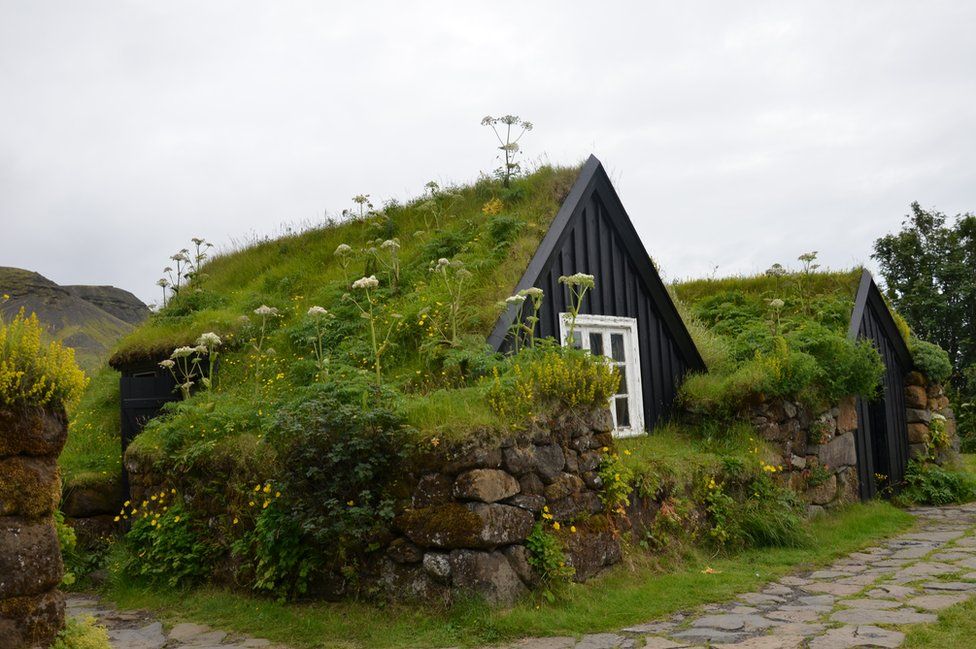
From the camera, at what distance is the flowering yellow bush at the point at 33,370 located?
4242 millimetres

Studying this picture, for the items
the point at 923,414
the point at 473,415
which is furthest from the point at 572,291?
the point at 923,414

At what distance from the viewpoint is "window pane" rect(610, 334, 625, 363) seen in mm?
11055

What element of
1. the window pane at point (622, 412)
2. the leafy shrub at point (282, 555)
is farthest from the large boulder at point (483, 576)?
the window pane at point (622, 412)

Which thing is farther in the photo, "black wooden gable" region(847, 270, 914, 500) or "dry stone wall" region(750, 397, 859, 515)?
"black wooden gable" region(847, 270, 914, 500)

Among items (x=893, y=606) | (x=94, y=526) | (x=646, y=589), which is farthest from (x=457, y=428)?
(x=94, y=526)

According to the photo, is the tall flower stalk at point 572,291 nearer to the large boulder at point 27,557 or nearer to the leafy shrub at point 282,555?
the leafy shrub at point 282,555

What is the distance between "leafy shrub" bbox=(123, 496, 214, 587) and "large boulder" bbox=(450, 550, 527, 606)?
113 inches

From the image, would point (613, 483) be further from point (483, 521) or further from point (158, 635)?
point (158, 635)

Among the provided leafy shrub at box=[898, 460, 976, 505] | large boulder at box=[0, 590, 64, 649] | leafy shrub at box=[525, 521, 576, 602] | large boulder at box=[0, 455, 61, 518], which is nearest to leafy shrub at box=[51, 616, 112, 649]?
large boulder at box=[0, 590, 64, 649]

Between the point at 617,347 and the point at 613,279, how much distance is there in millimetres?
926

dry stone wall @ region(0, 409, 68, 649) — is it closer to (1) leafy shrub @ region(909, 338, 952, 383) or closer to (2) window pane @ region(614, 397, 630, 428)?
(2) window pane @ region(614, 397, 630, 428)

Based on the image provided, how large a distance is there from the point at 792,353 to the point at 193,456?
24.8 ft

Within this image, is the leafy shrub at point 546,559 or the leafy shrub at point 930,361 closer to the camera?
the leafy shrub at point 546,559

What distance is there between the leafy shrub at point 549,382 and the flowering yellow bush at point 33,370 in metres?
3.47
